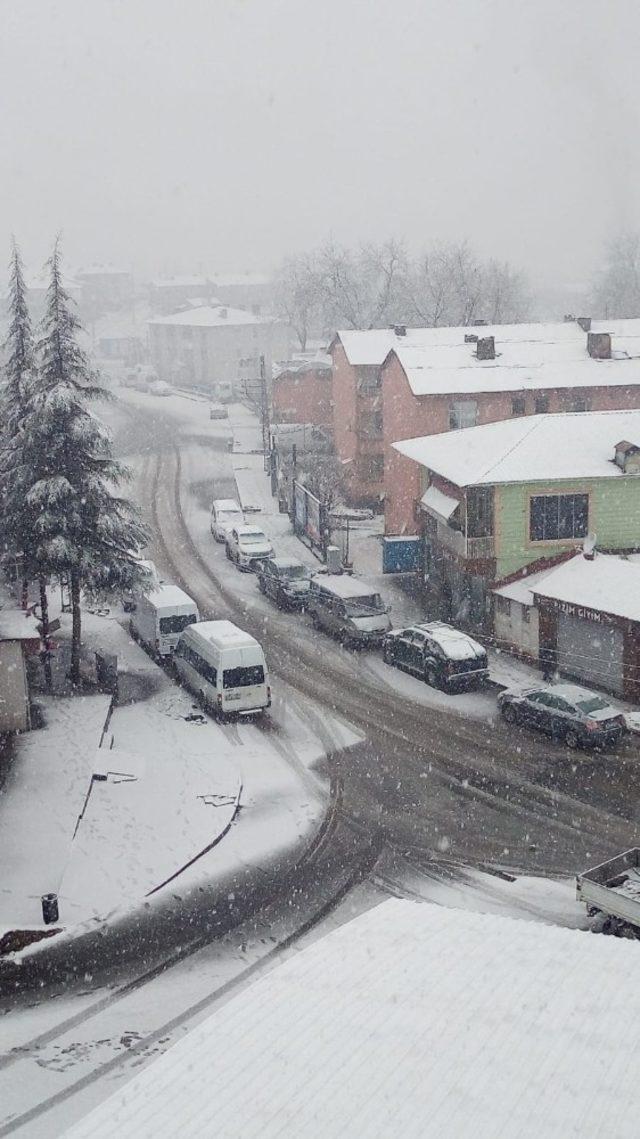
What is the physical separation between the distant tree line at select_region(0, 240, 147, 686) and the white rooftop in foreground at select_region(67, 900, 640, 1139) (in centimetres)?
1884

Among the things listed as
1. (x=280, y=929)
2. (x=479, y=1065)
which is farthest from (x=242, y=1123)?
(x=280, y=929)

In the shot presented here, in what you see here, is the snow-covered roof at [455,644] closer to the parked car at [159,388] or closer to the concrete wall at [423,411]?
the concrete wall at [423,411]

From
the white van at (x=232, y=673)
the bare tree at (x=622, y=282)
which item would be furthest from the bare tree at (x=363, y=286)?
the white van at (x=232, y=673)

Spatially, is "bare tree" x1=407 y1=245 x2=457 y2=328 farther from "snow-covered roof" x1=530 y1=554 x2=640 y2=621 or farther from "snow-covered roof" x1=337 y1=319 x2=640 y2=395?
"snow-covered roof" x1=530 y1=554 x2=640 y2=621

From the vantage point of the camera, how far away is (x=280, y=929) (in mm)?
18516

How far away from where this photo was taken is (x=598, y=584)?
3056 centimetres

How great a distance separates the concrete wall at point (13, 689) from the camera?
1083 inches

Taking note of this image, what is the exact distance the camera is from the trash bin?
60.7 feet

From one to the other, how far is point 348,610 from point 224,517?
17010 mm

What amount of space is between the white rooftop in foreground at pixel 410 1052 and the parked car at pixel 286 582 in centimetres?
2603

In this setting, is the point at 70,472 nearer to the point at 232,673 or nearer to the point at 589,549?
the point at 232,673

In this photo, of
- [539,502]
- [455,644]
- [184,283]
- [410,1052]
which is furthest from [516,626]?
[184,283]

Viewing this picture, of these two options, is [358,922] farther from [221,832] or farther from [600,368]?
[600,368]

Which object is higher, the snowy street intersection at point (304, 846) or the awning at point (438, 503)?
the awning at point (438, 503)
